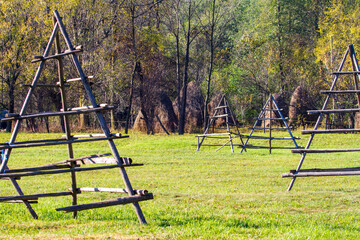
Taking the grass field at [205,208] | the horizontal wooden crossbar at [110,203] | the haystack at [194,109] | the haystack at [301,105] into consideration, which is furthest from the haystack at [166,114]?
the horizontal wooden crossbar at [110,203]

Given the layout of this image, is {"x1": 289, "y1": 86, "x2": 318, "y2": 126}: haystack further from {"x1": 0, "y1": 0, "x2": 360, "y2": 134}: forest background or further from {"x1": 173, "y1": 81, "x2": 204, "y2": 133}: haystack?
{"x1": 173, "y1": 81, "x2": 204, "y2": 133}: haystack

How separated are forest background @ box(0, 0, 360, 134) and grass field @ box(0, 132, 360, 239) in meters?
19.6

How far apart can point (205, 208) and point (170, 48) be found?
36.9 meters

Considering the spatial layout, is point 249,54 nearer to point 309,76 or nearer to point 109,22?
point 309,76

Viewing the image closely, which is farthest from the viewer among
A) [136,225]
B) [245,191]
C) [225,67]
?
[225,67]

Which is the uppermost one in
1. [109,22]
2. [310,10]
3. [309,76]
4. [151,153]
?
[310,10]

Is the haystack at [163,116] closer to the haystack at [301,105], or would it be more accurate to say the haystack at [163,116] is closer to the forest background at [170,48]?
the forest background at [170,48]

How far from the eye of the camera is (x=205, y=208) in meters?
7.93

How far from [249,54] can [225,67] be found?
465cm

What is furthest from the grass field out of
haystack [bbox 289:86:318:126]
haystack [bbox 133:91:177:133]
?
haystack [bbox 289:86:318:126]

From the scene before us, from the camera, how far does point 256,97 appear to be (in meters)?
46.4

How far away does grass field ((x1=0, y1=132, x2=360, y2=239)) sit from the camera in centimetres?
604

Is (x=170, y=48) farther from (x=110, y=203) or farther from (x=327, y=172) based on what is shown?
(x=110, y=203)

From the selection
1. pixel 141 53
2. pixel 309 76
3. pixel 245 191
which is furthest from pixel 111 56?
pixel 245 191
